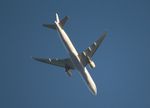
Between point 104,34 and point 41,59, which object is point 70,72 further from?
point 104,34

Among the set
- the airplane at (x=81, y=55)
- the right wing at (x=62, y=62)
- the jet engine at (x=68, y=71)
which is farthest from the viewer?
the right wing at (x=62, y=62)

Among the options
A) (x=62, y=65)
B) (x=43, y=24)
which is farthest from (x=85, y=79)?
(x=43, y=24)

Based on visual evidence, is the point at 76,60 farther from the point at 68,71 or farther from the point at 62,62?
the point at 62,62

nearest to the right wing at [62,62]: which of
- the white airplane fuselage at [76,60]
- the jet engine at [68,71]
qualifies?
the jet engine at [68,71]


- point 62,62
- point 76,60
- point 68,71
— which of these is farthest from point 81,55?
point 62,62

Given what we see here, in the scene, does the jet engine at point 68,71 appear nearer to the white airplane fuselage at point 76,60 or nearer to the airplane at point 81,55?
the airplane at point 81,55

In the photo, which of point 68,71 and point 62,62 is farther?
point 62,62

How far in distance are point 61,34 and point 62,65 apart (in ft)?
35.0

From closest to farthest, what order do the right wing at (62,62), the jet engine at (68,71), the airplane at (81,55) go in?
1. the airplane at (81,55)
2. the jet engine at (68,71)
3. the right wing at (62,62)

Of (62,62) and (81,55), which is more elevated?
(81,55)

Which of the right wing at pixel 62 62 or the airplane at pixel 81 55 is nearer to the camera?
the airplane at pixel 81 55

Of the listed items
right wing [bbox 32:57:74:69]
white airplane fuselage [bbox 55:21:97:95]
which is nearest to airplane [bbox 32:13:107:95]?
white airplane fuselage [bbox 55:21:97:95]

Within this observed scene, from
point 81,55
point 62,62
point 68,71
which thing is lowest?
point 68,71

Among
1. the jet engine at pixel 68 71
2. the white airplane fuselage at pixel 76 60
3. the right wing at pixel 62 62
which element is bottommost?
the jet engine at pixel 68 71
